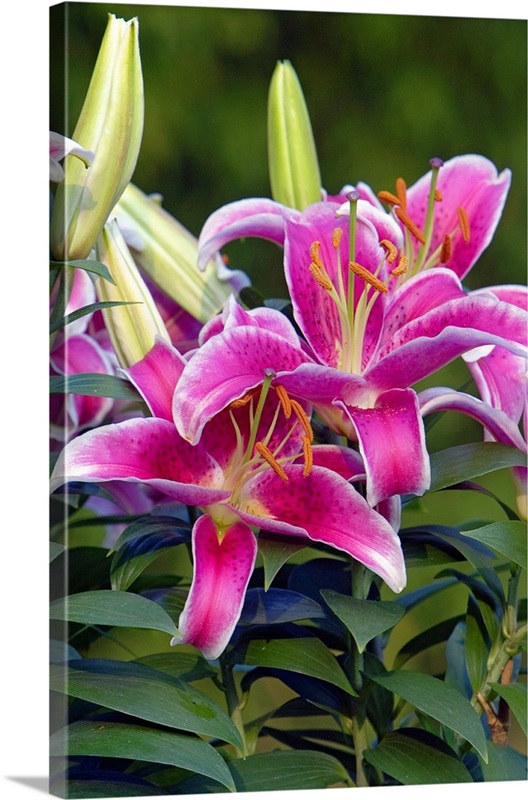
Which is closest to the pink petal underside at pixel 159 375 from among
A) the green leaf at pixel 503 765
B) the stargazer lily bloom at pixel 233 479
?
the stargazer lily bloom at pixel 233 479

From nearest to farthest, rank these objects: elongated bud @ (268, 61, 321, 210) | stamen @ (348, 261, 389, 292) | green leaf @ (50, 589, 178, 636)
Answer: green leaf @ (50, 589, 178, 636)
stamen @ (348, 261, 389, 292)
elongated bud @ (268, 61, 321, 210)

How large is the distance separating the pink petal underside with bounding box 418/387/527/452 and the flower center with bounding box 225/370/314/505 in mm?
138

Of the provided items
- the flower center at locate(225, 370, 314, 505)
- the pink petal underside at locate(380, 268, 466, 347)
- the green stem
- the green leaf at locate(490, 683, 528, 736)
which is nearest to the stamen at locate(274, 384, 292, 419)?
the flower center at locate(225, 370, 314, 505)

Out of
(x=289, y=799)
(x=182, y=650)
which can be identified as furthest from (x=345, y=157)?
(x=289, y=799)

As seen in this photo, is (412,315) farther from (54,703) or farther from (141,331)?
(54,703)

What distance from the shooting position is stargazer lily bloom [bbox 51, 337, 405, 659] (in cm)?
118

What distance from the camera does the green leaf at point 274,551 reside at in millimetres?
1184

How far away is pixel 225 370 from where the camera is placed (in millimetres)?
1181

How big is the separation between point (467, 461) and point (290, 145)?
339mm

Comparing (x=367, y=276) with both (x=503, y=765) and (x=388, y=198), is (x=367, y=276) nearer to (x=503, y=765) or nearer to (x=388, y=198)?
(x=388, y=198)

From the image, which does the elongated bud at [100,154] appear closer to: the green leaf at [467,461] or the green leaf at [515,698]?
the green leaf at [467,461]

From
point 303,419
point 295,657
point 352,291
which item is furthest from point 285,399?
point 295,657

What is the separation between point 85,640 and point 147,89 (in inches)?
19.4

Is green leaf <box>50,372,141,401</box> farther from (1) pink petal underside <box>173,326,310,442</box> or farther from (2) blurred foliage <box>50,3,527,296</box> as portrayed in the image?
(2) blurred foliage <box>50,3,527,296</box>
